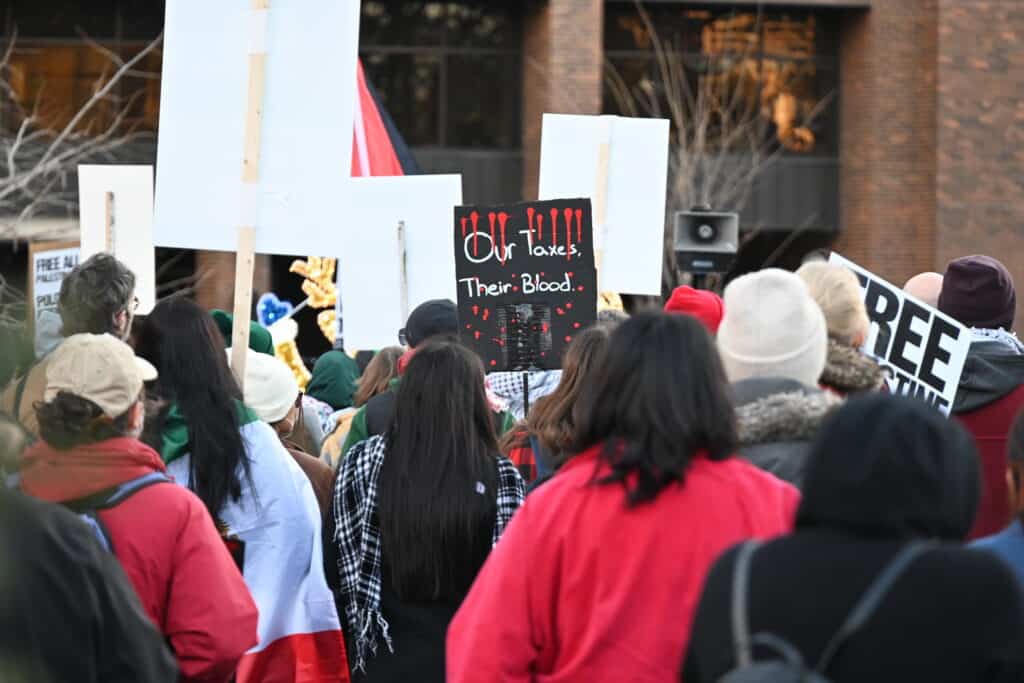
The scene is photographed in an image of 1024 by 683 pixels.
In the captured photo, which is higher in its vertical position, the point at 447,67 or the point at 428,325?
the point at 447,67

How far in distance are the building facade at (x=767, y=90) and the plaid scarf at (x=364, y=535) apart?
1879cm

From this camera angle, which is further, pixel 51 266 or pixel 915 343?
pixel 51 266

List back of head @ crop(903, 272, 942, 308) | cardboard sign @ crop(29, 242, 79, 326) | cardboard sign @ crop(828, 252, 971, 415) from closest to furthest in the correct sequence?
cardboard sign @ crop(828, 252, 971, 415), back of head @ crop(903, 272, 942, 308), cardboard sign @ crop(29, 242, 79, 326)

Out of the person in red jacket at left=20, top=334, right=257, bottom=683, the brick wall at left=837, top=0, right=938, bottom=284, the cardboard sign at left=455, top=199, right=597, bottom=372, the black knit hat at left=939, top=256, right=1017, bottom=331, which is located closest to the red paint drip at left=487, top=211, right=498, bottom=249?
the cardboard sign at left=455, top=199, right=597, bottom=372

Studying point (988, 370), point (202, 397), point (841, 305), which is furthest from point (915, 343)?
point (202, 397)

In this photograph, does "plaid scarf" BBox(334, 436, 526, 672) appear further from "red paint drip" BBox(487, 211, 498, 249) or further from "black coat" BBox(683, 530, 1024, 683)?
"black coat" BBox(683, 530, 1024, 683)

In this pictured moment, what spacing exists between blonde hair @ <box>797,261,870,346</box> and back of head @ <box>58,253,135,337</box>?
2295mm

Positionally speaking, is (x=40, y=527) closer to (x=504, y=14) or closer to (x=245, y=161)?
(x=245, y=161)

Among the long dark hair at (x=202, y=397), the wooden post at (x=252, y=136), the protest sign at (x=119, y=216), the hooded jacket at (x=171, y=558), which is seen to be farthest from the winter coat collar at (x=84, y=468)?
the protest sign at (x=119, y=216)

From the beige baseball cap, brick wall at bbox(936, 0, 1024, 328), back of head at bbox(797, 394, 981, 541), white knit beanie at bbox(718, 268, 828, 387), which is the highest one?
brick wall at bbox(936, 0, 1024, 328)

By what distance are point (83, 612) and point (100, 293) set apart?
2.14 m

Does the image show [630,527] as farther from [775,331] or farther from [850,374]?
[850,374]

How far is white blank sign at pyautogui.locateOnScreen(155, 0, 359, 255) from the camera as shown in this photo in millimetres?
5984

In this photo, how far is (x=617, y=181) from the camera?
7.87 m
